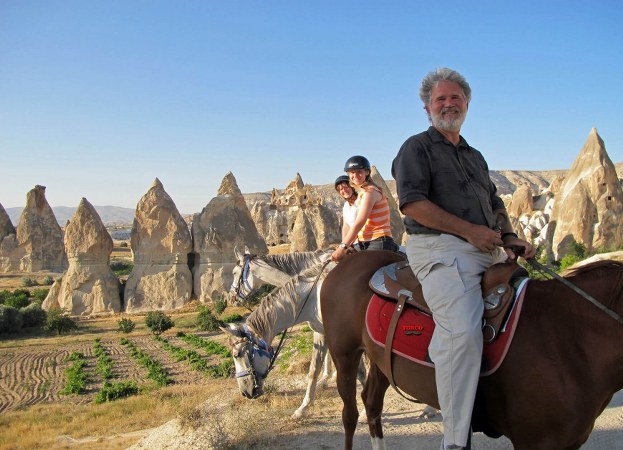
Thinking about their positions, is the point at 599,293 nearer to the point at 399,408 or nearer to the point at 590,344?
the point at 590,344

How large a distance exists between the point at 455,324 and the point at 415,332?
39cm

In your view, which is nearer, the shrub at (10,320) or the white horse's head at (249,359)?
the white horse's head at (249,359)

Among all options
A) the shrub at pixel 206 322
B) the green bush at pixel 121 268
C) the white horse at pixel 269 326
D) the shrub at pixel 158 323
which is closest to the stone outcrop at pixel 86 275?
the shrub at pixel 158 323

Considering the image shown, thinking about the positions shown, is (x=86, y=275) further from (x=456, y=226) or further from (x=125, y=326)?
(x=456, y=226)

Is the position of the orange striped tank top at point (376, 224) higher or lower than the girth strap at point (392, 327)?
higher

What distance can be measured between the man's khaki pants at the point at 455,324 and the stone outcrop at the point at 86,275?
25.5 m

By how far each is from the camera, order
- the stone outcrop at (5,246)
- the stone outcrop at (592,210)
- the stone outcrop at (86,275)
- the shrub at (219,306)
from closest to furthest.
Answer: the shrub at (219,306) → the stone outcrop at (86,275) → the stone outcrop at (592,210) → the stone outcrop at (5,246)

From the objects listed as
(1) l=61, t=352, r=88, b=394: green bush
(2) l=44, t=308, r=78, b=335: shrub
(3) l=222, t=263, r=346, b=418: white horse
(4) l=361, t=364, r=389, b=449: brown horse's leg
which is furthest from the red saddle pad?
(2) l=44, t=308, r=78, b=335: shrub

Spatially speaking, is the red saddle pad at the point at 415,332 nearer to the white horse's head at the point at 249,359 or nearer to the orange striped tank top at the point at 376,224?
the white horse's head at the point at 249,359

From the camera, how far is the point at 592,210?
33719mm

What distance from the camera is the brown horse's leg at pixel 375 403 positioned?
4.13m

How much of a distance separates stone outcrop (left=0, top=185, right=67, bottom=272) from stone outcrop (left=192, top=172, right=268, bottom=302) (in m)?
27.6

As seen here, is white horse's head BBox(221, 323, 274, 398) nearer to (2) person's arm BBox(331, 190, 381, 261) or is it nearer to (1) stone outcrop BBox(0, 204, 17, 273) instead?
(2) person's arm BBox(331, 190, 381, 261)

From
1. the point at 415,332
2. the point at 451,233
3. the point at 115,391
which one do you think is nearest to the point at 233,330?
the point at 415,332
